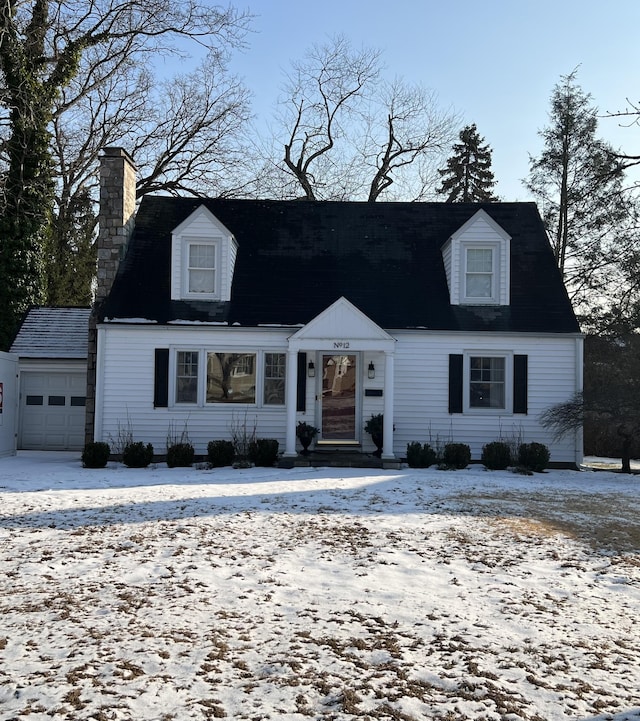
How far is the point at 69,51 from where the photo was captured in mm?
22266

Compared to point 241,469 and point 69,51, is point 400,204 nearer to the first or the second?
point 241,469

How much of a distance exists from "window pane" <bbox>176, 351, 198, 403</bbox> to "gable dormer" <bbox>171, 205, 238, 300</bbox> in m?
1.44

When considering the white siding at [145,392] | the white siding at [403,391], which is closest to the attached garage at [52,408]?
the white siding at [145,392]

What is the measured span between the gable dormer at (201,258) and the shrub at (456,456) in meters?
6.23

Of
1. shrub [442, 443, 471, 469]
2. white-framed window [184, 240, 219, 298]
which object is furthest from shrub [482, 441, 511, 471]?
white-framed window [184, 240, 219, 298]

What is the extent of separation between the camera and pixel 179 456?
14.6m

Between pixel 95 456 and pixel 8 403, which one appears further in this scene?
pixel 8 403

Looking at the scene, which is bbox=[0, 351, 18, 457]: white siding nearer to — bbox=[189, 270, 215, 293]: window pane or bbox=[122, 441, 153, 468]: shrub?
bbox=[122, 441, 153, 468]: shrub

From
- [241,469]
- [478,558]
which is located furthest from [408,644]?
[241,469]

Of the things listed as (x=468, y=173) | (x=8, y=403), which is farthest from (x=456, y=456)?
(x=468, y=173)

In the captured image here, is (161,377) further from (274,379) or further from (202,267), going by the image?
(202,267)

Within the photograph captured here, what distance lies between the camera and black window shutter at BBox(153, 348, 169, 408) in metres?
15.6

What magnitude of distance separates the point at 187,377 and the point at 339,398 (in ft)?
11.8

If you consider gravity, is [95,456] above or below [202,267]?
below
